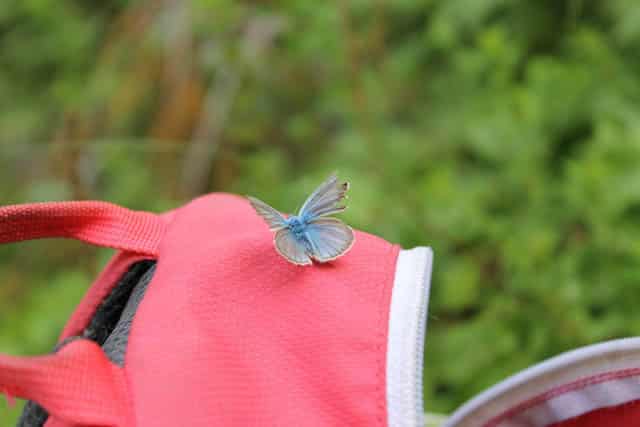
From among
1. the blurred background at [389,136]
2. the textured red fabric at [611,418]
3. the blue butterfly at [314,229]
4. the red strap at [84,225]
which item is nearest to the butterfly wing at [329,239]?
the blue butterfly at [314,229]

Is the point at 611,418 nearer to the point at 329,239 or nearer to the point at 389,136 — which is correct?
the point at 329,239

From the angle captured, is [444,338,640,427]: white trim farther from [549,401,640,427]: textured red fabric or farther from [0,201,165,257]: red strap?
[0,201,165,257]: red strap

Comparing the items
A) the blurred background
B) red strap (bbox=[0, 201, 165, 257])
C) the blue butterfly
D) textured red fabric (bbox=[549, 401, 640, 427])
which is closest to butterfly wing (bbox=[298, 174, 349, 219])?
the blue butterfly

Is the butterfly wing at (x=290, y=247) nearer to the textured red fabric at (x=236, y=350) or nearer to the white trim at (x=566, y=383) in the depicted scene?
the textured red fabric at (x=236, y=350)

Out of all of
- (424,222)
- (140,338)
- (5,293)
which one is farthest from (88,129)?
(140,338)

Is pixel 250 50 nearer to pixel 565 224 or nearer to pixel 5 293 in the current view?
pixel 5 293

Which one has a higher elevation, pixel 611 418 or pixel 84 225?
pixel 611 418

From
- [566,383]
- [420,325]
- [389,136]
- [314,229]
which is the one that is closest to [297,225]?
[314,229]
